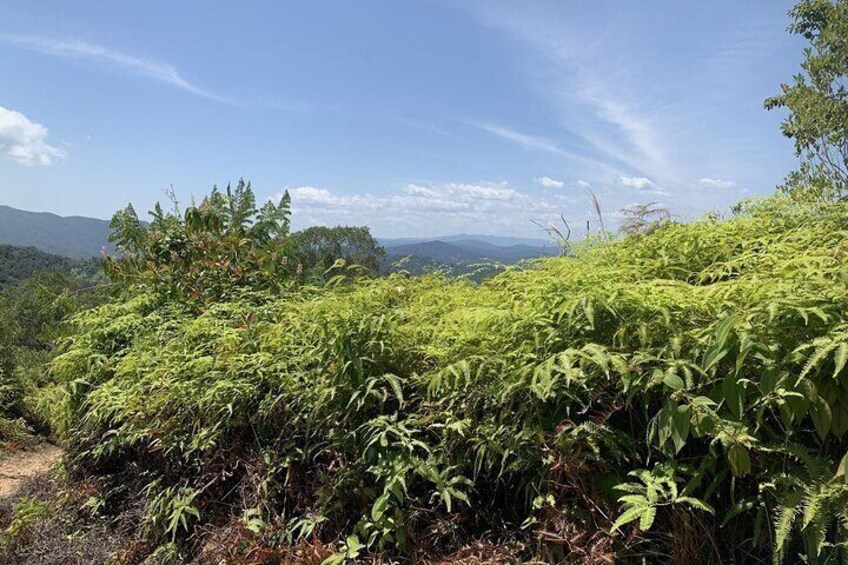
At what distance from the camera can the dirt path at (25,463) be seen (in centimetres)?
464

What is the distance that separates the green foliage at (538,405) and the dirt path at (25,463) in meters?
2.30

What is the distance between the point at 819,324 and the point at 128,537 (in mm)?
2925

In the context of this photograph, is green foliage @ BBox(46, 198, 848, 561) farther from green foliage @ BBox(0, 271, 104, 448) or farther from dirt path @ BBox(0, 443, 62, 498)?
dirt path @ BBox(0, 443, 62, 498)

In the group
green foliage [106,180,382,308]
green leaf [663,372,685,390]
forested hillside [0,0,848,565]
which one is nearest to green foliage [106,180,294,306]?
green foliage [106,180,382,308]

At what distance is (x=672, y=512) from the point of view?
154 cm

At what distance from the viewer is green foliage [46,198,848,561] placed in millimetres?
1450

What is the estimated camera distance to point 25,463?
5676 millimetres

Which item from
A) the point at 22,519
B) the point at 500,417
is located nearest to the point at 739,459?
the point at 500,417

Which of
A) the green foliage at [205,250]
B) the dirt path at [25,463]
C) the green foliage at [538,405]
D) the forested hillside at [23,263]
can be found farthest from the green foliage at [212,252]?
the forested hillside at [23,263]

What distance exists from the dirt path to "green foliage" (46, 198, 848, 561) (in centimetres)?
230

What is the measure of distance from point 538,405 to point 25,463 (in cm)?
613

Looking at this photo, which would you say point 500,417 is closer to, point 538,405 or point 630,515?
point 538,405

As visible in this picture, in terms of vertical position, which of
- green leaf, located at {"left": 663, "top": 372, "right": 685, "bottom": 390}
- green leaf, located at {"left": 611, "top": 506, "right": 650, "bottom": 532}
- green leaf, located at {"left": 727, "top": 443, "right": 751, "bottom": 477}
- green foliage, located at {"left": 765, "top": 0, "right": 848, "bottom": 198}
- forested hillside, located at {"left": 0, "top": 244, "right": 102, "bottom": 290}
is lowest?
forested hillside, located at {"left": 0, "top": 244, "right": 102, "bottom": 290}

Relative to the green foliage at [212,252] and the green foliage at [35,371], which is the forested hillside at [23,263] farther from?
the green foliage at [212,252]
